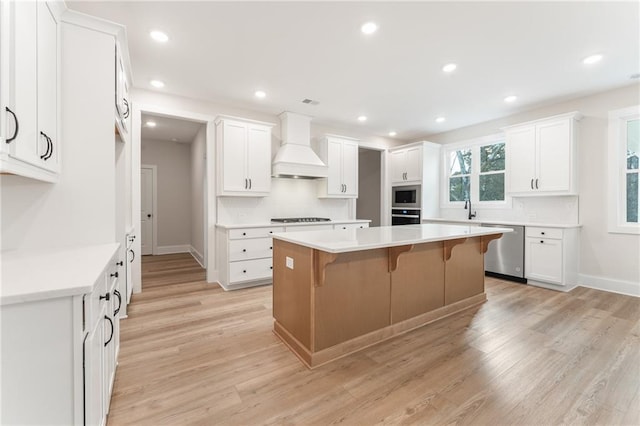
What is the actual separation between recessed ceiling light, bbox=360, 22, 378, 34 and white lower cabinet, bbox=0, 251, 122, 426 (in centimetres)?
270

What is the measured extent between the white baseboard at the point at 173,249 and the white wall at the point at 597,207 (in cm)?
758

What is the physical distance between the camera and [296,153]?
15.3 feet

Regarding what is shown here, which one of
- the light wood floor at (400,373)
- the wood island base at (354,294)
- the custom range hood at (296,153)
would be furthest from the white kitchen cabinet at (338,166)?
the light wood floor at (400,373)

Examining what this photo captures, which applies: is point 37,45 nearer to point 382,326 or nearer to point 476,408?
point 382,326

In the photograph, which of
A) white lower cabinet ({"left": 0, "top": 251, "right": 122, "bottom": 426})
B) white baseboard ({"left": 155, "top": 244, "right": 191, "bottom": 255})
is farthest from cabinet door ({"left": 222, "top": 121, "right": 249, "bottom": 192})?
white baseboard ({"left": 155, "top": 244, "right": 191, "bottom": 255})

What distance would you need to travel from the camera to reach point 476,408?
1.65 metres

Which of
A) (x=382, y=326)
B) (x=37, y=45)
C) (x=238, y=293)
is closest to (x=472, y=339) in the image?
(x=382, y=326)

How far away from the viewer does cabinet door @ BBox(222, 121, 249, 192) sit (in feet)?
13.5

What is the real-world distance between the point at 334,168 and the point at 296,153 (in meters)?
0.88

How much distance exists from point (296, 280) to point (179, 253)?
18.6ft

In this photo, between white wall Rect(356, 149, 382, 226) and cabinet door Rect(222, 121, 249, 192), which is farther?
white wall Rect(356, 149, 382, 226)

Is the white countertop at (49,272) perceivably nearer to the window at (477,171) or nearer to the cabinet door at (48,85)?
the cabinet door at (48,85)

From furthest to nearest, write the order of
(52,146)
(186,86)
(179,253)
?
1. (179,253)
2. (186,86)
3. (52,146)

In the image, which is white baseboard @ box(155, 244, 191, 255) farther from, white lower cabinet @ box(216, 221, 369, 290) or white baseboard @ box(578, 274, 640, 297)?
white baseboard @ box(578, 274, 640, 297)
